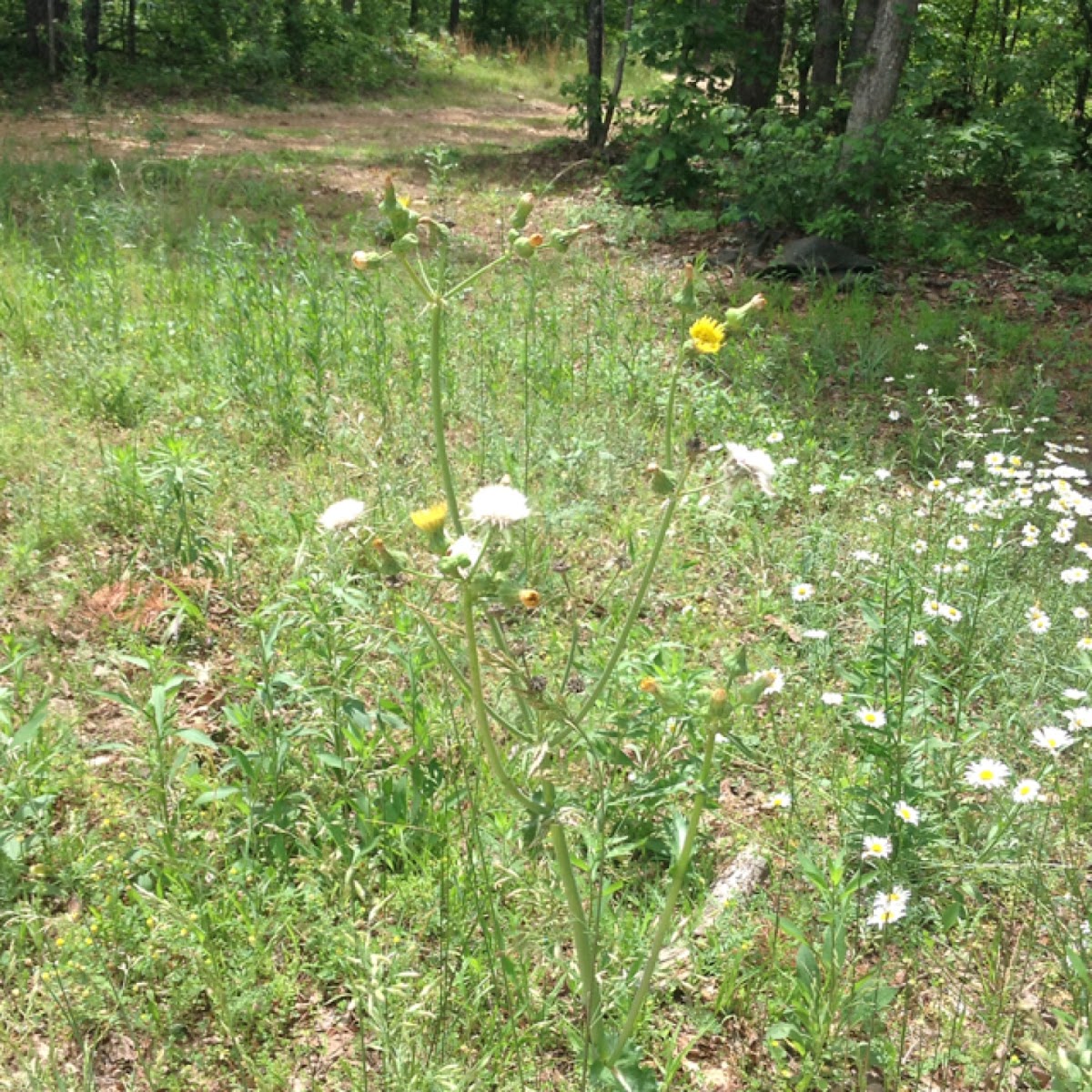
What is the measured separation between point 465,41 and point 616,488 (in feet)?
60.8

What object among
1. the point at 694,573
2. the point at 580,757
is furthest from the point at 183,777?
the point at 694,573

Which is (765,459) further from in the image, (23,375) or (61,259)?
(61,259)

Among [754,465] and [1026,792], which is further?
[1026,792]

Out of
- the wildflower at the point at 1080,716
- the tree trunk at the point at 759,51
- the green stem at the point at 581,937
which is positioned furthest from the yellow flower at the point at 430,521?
the tree trunk at the point at 759,51

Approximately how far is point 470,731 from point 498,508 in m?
1.16

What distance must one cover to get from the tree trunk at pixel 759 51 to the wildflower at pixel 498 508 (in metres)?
8.31

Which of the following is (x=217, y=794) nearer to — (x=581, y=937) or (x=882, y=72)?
(x=581, y=937)

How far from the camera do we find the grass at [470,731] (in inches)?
69.2

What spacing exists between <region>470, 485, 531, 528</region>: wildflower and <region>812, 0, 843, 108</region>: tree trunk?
847cm

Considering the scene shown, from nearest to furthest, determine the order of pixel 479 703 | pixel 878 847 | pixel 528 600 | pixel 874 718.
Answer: pixel 528 600 < pixel 479 703 < pixel 878 847 < pixel 874 718

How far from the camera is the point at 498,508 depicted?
1.37 meters

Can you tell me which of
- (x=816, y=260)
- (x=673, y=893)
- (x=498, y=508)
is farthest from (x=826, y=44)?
(x=673, y=893)

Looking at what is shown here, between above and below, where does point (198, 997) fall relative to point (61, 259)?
below

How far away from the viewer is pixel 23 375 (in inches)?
164
